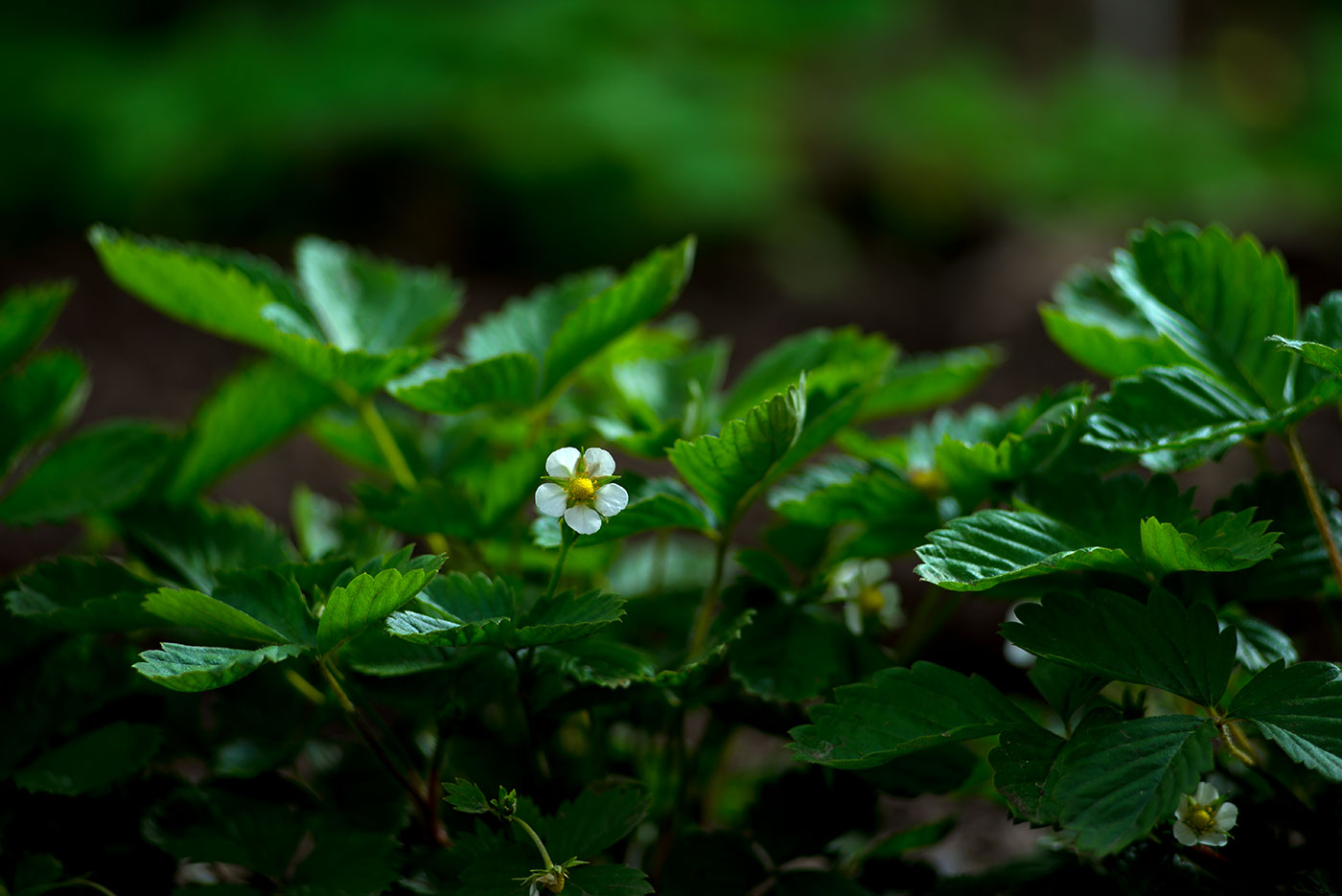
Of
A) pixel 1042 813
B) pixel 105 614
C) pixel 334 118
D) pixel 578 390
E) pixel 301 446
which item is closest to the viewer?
pixel 1042 813

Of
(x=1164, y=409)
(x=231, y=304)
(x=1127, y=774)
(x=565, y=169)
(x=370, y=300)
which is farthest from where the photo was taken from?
(x=565, y=169)

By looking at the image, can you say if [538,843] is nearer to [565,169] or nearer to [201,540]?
[201,540]

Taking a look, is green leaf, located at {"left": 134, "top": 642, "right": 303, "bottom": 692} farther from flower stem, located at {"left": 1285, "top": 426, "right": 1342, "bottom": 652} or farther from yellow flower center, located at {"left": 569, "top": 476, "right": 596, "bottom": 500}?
flower stem, located at {"left": 1285, "top": 426, "right": 1342, "bottom": 652}

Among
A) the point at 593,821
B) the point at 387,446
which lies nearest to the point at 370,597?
the point at 593,821

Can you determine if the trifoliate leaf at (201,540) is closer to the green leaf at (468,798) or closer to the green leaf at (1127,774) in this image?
the green leaf at (468,798)

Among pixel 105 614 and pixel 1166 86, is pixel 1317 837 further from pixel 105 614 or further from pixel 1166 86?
pixel 1166 86

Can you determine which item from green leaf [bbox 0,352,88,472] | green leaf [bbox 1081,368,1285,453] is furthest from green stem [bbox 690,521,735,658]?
green leaf [bbox 0,352,88,472]

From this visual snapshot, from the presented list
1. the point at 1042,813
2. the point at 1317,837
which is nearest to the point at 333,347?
the point at 1042,813
